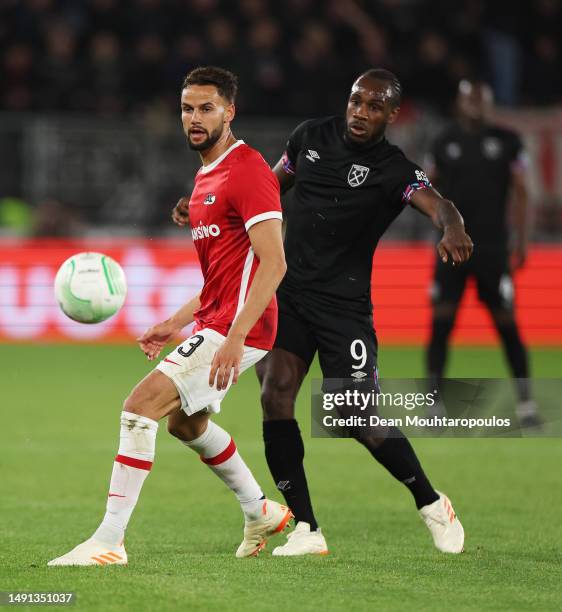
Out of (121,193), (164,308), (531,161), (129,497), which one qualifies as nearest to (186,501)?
(129,497)

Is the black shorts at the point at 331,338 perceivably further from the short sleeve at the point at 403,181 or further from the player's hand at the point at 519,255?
the player's hand at the point at 519,255

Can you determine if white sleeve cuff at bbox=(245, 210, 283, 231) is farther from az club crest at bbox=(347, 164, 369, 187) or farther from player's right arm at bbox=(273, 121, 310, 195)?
player's right arm at bbox=(273, 121, 310, 195)

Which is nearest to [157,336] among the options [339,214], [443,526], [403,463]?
[339,214]

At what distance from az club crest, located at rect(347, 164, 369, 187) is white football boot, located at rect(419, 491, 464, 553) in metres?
1.50

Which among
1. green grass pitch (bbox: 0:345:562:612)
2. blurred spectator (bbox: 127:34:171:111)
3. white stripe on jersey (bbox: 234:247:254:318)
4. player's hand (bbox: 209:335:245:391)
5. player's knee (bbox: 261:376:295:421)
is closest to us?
green grass pitch (bbox: 0:345:562:612)

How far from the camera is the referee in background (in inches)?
381

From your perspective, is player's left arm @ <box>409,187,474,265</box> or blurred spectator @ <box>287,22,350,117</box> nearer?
player's left arm @ <box>409,187,474,265</box>

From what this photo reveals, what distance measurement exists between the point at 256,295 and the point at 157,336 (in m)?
0.80

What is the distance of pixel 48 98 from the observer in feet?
54.9

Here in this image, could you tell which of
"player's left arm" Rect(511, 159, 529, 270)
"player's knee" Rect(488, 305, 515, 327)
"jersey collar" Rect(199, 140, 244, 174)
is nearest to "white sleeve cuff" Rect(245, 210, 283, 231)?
"jersey collar" Rect(199, 140, 244, 174)

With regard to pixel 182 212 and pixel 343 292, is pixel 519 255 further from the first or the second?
pixel 182 212

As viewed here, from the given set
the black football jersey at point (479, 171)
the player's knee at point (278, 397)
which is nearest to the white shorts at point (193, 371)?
the player's knee at point (278, 397)

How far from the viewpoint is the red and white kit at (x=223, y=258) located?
17.1 feet

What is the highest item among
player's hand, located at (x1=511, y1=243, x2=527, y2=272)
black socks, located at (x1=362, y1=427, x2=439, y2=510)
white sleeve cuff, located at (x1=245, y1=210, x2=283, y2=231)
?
white sleeve cuff, located at (x1=245, y1=210, x2=283, y2=231)
